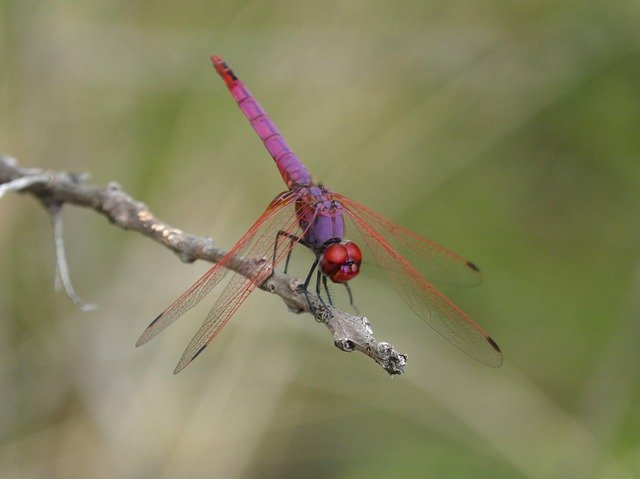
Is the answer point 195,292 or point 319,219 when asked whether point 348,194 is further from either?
point 195,292

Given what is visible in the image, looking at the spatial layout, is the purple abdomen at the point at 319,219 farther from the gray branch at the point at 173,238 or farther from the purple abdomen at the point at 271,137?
the gray branch at the point at 173,238

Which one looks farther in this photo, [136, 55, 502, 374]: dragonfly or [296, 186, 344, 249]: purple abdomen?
[296, 186, 344, 249]: purple abdomen

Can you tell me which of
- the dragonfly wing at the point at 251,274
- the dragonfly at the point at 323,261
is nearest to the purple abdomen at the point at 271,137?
the dragonfly at the point at 323,261

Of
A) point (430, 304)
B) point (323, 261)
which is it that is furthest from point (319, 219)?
point (430, 304)

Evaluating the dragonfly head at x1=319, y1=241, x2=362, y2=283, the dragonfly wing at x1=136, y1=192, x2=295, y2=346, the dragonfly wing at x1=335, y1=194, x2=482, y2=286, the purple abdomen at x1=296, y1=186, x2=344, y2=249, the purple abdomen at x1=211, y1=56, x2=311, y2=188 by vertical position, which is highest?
the purple abdomen at x1=211, y1=56, x2=311, y2=188

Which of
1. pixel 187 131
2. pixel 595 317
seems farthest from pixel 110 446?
pixel 595 317

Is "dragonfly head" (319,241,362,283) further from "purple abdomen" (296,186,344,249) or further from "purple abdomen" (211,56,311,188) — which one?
"purple abdomen" (211,56,311,188)

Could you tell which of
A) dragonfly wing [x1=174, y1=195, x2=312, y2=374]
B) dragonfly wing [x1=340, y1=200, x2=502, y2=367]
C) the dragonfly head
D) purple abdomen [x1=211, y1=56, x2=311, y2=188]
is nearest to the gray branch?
dragonfly wing [x1=174, y1=195, x2=312, y2=374]
